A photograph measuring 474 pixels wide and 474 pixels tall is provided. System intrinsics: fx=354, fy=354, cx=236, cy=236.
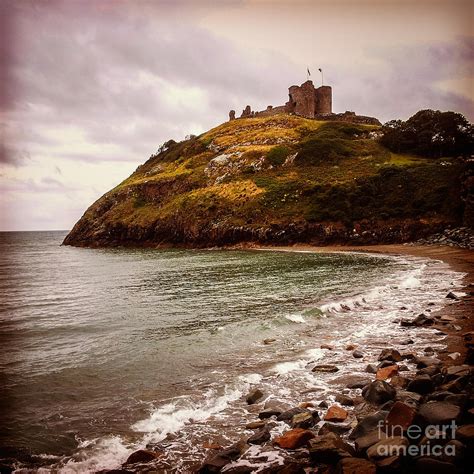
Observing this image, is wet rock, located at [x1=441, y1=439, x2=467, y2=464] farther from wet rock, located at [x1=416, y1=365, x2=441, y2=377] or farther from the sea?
wet rock, located at [x1=416, y1=365, x2=441, y2=377]

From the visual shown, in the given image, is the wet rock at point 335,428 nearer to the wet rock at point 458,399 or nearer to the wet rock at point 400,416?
the wet rock at point 400,416

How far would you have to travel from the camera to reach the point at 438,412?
6395 millimetres

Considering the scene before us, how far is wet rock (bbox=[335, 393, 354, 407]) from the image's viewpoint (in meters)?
8.33

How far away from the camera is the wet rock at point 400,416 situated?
21.0ft

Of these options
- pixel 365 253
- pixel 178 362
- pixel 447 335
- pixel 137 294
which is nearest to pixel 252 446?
pixel 178 362

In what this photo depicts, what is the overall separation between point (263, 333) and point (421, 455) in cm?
994

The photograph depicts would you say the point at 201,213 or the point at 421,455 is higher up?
the point at 201,213

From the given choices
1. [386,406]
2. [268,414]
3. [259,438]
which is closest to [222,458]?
[259,438]

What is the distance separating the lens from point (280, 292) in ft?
77.5

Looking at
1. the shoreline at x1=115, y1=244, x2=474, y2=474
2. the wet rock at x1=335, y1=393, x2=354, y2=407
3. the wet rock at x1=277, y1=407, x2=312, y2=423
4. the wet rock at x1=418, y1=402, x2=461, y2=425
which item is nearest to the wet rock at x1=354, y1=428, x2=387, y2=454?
the shoreline at x1=115, y1=244, x2=474, y2=474

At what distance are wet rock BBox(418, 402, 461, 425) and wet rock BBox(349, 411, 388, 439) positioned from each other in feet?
2.35

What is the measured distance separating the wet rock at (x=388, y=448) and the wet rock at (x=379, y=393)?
2.17 meters

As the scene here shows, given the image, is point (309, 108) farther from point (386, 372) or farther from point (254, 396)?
point (254, 396)

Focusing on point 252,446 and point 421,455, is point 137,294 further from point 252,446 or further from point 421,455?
point 421,455
